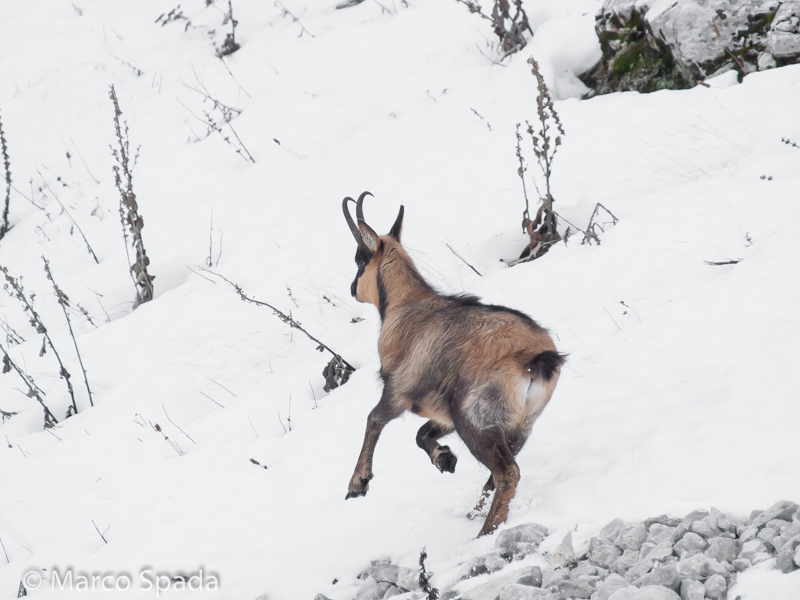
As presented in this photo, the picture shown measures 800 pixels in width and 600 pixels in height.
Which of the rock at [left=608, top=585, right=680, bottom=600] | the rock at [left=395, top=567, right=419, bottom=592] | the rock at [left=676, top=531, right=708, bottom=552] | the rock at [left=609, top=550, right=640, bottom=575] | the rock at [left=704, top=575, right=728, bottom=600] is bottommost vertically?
the rock at [left=395, top=567, right=419, bottom=592]

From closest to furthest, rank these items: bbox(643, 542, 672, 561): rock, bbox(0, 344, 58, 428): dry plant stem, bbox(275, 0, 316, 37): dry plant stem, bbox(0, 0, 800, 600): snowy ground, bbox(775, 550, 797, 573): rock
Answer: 1. bbox(775, 550, 797, 573): rock
2. bbox(643, 542, 672, 561): rock
3. bbox(0, 0, 800, 600): snowy ground
4. bbox(0, 344, 58, 428): dry plant stem
5. bbox(275, 0, 316, 37): dry plant stem

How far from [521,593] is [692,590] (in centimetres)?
55

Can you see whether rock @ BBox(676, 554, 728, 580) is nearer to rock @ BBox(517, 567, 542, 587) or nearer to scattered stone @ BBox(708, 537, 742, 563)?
scattered stone @ BBox(708, 537, 742, 563)

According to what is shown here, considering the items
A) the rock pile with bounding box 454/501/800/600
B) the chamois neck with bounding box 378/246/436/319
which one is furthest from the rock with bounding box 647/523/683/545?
the chamois neck with bounding box 378/246/436/319

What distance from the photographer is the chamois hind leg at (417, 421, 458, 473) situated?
3611mm

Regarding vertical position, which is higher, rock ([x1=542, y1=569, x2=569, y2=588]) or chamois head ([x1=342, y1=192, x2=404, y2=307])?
chamois head ([x1=342, y1=192, x2=404, y2=307])

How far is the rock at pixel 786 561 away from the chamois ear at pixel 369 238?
279 centimetres

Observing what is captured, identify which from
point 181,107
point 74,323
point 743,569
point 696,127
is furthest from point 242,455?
point 181,107

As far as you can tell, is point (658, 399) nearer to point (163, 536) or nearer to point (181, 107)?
point (163, 536)

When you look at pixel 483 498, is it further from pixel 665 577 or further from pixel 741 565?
pixel 741 565

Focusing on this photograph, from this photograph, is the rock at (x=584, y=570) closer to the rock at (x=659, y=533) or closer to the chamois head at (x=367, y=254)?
the rock at (x=659, y=533)

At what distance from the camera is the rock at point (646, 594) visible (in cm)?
210

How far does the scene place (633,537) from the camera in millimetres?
2559

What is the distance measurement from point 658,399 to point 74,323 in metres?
6.77
